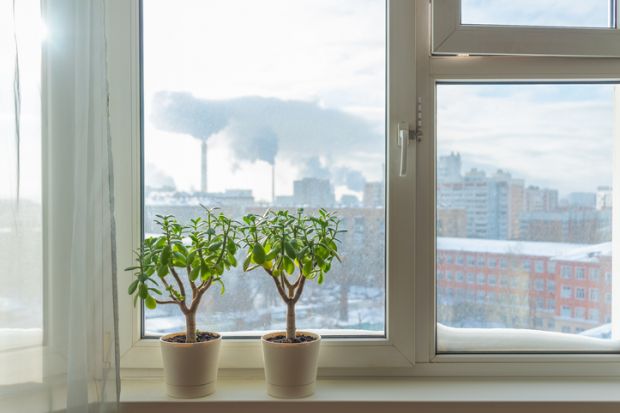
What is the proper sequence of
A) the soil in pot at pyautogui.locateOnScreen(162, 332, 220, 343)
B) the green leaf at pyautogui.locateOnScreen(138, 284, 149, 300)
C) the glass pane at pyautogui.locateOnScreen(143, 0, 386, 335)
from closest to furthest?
the green leaf at pyautogui.locateOnScreen(138, 284, 149, 300)
the soil in pot at pyautogui.locateOnScreen(162, 332, 220, 343)
the glass pane at pyautogui.locateOnScreen(143, 0, 386, 335)

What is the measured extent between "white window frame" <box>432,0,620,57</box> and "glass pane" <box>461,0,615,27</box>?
3cm

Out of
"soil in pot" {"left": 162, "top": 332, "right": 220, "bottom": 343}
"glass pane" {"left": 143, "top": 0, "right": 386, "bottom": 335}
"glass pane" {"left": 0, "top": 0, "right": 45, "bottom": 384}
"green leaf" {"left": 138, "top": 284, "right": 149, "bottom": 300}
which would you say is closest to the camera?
"glass pane" {"left": 0, "top": 0, "right": 45, "bottom": 384}

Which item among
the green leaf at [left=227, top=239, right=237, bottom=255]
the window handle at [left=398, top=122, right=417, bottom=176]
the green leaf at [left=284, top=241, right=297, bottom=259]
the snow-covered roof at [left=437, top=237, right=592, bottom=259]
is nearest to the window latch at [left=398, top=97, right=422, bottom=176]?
the window handle at [left=398, top=122, right=417, bottom=176]

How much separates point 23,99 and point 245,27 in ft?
1.98

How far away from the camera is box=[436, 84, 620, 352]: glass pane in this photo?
144 cm

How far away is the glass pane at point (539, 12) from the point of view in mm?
1386

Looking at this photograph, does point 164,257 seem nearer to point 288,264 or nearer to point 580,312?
point 288,264

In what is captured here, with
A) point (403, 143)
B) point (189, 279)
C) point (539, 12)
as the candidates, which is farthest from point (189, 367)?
point (539, 12)

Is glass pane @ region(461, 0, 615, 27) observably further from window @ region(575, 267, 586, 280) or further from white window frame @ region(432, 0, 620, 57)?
window @ region(575, 267, 586, 280)

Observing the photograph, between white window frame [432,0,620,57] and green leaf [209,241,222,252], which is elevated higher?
white window frame [432,0,620,57]

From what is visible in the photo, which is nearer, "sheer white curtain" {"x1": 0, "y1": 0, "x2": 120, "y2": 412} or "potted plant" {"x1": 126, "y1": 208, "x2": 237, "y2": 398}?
"sheer white curtain" {"x1": 0, "y1": 0, "x2": 120, "y2": 412}

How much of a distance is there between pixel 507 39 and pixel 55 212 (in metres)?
1.11

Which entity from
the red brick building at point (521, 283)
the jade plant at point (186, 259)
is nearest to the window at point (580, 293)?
the red brick building at point (521, 283)

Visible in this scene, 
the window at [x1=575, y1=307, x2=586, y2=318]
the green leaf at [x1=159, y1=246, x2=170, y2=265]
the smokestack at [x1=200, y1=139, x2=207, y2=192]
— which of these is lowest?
the window at [x1=575, y1=307, x2=586, y2=318]
